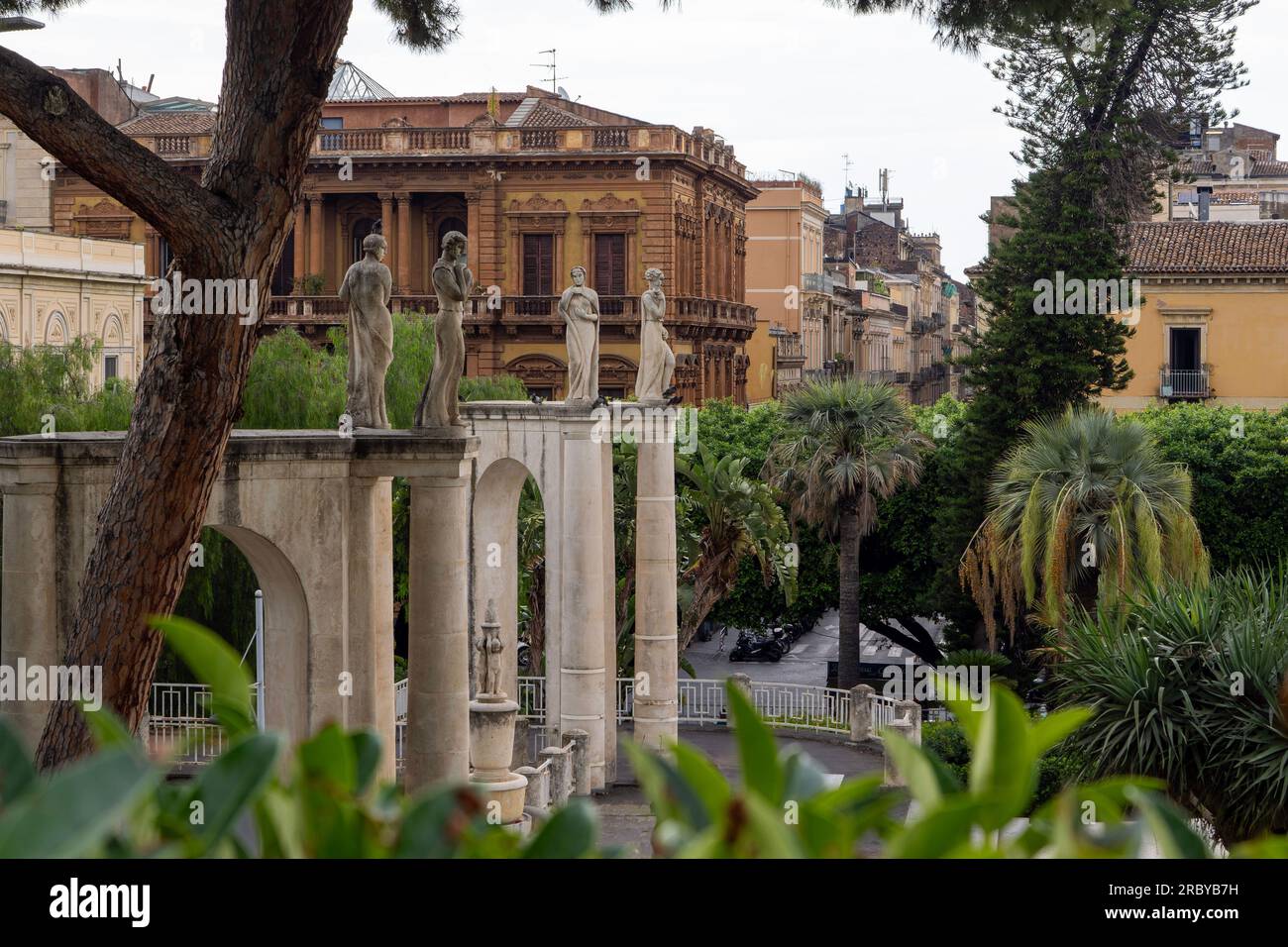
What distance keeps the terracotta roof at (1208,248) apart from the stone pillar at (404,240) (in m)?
19.9

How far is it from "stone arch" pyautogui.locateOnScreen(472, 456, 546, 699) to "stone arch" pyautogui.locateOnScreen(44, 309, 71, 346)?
18309 millimetres

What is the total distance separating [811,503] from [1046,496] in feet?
24.5

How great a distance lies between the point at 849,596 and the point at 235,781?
3062 centimetres

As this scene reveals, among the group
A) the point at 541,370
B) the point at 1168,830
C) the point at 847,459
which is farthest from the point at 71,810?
the point at 541,370

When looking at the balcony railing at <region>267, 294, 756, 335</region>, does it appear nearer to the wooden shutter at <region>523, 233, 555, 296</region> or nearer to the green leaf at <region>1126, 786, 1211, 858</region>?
the wooden shutter at <region>523, 233, 555, 296</region>

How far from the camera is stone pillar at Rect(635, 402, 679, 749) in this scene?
22.8 m

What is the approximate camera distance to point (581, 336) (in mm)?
20797

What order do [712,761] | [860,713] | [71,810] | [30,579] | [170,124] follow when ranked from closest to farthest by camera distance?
[71,810] < [30,579] < [712,761] < [860,713] < [170,124]

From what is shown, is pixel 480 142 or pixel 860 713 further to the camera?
pixel 480 142

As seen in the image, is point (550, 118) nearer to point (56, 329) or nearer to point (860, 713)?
point (56, 329)

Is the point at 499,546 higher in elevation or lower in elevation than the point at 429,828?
lower
